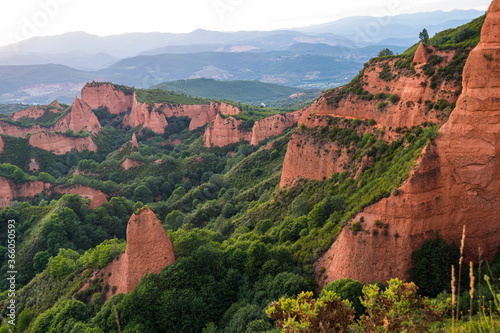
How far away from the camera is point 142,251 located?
1022 inches

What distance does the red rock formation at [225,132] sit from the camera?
89.9 m

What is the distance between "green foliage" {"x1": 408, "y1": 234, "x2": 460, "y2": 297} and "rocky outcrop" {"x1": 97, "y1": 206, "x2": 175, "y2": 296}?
1802 cm

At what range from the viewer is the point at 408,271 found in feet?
70.8

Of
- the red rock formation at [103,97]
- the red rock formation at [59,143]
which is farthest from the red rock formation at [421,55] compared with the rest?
the red rock formation at [103,97]

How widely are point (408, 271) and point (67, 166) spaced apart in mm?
91538

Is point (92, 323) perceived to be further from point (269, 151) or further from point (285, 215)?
point (269, 151)

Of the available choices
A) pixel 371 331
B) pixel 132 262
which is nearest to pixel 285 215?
pixel 132 262

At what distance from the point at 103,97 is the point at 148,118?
28.2 m

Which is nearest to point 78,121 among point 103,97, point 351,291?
point 103,97

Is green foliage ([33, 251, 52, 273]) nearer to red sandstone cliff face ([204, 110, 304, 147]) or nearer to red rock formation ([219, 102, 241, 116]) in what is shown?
red sandstone cliff face ([204, 110, 304, 147])

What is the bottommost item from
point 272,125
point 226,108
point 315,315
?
point 315,315

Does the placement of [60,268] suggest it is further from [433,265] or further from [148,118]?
[148,118]

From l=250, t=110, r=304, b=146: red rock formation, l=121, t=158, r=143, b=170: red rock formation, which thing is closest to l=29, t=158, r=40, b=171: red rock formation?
l=121, t=158, r=143, b=170: red rock formation

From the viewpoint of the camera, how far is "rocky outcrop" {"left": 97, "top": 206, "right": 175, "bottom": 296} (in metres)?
25.8
